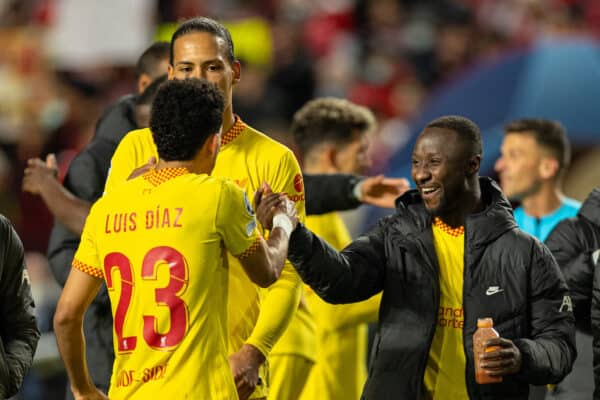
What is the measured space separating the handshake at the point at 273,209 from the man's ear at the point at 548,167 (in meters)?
2.75

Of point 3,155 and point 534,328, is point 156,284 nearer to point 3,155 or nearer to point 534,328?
point 534,328

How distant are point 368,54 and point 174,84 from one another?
1094cm

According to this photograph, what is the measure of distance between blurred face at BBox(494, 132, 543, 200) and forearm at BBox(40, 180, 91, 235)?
235 cm

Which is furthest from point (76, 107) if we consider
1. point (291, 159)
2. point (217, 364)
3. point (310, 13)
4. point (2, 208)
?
point (217, 364)

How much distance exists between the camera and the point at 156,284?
4.35 meters

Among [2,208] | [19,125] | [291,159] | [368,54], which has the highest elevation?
[368,54]

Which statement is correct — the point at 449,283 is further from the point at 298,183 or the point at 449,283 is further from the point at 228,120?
the point at 228,120

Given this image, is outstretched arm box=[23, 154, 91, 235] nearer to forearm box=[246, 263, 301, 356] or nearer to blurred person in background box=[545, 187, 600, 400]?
forearm box=[246, 263, 301, 356]

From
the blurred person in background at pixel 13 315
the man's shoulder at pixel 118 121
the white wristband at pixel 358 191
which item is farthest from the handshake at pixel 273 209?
the man's shoulder at pixel 118 121

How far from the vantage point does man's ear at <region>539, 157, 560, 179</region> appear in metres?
7.23

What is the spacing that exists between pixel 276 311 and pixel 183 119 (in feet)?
3.41

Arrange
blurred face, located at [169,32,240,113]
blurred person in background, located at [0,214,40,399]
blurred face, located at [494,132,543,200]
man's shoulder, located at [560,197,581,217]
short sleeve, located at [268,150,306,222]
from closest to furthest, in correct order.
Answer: blurred person in background, located at [0,214,40,399]
blurred face, located at [169,32,240,113]
short sleeve, located at [268,150,306,222]
man's shoulder, located at [560,197,581,217]
blurred face, located at [494,132,543,200]

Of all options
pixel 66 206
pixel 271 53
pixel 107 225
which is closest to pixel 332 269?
pixel 107 225

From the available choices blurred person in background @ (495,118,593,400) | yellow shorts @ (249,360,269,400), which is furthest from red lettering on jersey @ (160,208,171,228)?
blurred person in background @ (495,118,593,400)
